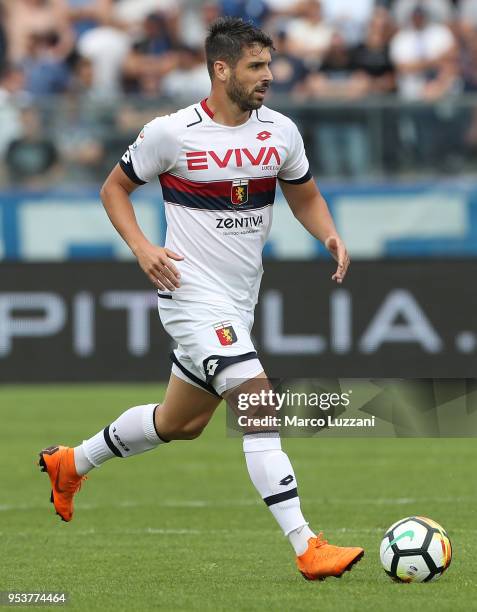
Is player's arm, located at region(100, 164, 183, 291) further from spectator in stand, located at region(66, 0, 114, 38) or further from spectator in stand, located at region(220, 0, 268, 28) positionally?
spectator in stand, located at region(66, 0, 114, 38)

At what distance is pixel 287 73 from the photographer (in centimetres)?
1783

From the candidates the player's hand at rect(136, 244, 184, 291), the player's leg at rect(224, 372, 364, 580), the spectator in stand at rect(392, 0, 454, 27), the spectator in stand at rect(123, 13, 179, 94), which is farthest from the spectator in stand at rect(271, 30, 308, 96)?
the player's leg at rect(224, 372, 364, 580)

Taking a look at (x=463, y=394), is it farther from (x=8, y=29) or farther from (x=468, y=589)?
(x=8, y=29)

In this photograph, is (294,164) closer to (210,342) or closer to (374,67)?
(210,342)

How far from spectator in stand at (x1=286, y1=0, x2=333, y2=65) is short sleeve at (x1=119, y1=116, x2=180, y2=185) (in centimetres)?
1095

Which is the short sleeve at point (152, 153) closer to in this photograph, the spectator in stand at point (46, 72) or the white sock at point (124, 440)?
the white sock at point (124, 440)

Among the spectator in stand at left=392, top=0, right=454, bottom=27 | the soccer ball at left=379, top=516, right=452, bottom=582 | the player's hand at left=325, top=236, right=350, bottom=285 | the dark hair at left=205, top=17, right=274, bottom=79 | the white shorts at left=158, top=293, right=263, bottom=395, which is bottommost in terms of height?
the soccer ball at left=379, top=516, right=452, bottom=582

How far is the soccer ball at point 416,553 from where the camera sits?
22.8ft

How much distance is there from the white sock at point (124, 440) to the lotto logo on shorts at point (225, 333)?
818mm

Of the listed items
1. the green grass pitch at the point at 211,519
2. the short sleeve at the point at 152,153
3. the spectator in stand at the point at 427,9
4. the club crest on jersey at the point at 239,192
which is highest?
the short sleeve at the point at 152,153

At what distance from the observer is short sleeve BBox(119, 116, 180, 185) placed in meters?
7.45

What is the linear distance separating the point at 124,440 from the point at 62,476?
0.47 metres

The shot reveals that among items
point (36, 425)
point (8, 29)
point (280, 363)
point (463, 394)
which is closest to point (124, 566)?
point (463, 394)

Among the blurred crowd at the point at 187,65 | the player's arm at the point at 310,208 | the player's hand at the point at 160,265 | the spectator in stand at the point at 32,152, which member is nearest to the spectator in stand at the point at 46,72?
the blurred crowd at the point at 187,65
